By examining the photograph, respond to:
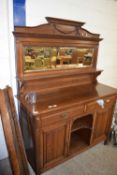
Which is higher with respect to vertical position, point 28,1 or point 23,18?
point 28,1

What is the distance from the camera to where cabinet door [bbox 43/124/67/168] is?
1584mm

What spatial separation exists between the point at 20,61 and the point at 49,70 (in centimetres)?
39

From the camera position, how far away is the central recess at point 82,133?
6.39ft

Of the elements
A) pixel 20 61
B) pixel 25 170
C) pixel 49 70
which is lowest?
pixel 25 170

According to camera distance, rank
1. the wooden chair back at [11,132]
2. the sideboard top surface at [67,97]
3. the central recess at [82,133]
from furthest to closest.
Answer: the central recess at [82,133]
the sideboard top surface at [67,97]
the wooden chair back at [11,132]

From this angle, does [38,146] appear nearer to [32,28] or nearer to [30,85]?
[30,85]

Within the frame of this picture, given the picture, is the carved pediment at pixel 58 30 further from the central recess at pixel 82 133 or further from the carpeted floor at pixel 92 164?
the carpeted floor at pixel 92 164

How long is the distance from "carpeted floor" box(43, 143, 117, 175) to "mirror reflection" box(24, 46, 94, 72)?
4.14ft

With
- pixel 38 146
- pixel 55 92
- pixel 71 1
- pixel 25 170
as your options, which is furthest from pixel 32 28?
pixel 25 170

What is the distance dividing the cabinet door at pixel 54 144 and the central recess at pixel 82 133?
21 cm

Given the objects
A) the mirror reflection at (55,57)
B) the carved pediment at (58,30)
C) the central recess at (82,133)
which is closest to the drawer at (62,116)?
the central recess at (82,133)

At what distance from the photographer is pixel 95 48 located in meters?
2.20

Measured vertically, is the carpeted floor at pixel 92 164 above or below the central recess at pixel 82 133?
below

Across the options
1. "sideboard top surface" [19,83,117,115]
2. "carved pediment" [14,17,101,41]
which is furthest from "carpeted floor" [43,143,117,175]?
"carved pediment" [14,17,101,41]
